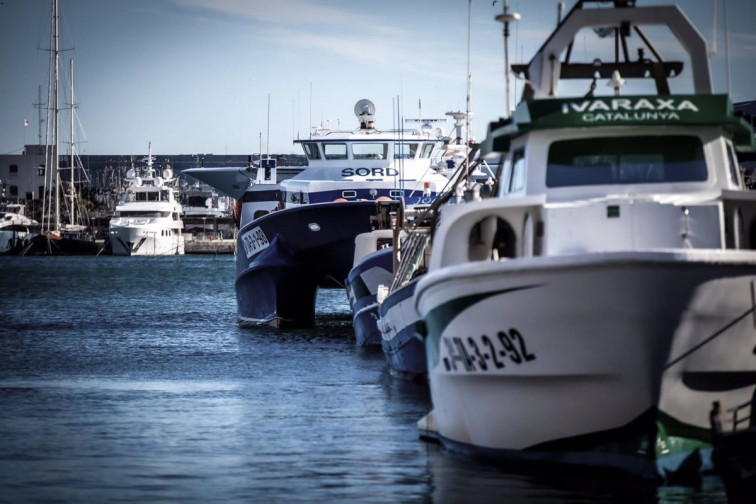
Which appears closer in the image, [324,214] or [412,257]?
[412,257]

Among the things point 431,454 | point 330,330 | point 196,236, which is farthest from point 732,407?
point 196,236

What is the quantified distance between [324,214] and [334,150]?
5899 mm

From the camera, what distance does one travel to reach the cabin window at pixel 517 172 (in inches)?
545

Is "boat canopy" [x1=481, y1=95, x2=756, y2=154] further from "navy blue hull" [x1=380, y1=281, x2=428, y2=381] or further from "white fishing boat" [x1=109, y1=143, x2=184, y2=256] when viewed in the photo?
"white fishing boat" [x1=109, y1=143, x2=184, y2=256]

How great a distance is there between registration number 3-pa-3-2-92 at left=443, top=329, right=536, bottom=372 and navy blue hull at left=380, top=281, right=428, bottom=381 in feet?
24.1

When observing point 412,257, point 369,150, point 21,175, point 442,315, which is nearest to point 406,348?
point 412,257

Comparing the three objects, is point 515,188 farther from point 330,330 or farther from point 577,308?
point 330,330

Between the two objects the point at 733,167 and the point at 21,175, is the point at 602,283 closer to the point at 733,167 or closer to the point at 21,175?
the point at 733,167

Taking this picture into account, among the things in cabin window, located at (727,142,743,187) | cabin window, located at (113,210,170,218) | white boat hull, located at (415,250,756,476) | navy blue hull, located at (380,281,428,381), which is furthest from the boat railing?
cabin window, located at (113,210,170,218)

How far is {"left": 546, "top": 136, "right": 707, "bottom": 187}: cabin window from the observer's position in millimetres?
13352

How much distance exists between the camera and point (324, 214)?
34.9 metres

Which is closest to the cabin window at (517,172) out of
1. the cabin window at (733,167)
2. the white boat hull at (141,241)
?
the cabin window at (733,167)

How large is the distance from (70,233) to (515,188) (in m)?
128

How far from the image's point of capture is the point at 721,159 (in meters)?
13.4
